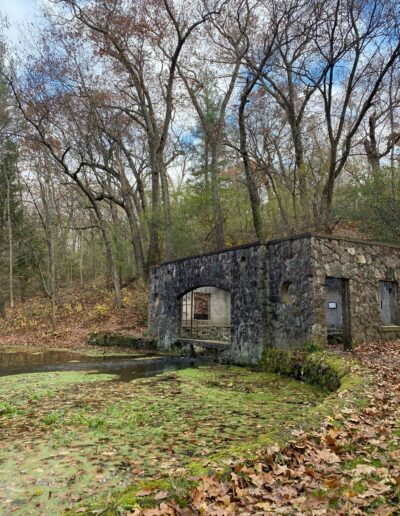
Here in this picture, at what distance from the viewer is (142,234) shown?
2498 cm

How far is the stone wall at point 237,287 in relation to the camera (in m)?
11.1

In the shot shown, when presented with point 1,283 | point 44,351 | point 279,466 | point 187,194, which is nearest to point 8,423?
point 279,466

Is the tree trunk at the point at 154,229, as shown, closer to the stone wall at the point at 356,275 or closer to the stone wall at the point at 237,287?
the stone wall at the point at 237,287

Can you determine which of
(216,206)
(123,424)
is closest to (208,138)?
(216,206)

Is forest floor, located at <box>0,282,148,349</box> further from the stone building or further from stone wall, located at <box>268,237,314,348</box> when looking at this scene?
stone wall, located at <box>268,237,314,348</box>

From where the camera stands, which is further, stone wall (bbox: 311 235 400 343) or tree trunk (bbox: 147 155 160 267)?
tree trunk (bbox: 147 155 160 267)

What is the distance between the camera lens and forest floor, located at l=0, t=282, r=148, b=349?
17.9m

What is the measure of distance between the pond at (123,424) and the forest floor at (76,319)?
280 inches

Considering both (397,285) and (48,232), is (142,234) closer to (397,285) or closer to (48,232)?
(48,232)

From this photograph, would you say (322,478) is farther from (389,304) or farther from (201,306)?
(201,306)

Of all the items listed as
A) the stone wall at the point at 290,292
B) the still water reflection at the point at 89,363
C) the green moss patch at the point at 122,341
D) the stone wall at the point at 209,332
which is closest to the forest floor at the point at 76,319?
the green moss patch at the point at 122,341

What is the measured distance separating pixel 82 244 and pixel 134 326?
1534 centimetres

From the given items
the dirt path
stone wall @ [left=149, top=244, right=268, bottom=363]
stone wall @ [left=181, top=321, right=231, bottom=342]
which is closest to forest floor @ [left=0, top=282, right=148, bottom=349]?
stone wall @ [left=181, top=321, right=231, bottom=342]

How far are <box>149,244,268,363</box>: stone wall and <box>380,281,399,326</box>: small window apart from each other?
12.2 feet
